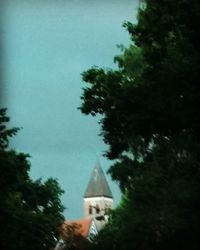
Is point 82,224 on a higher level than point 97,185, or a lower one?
lower

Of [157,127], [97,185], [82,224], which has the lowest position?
[82,224]

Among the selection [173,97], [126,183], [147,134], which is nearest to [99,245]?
→ [126,183]

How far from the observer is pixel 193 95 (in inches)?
77.3

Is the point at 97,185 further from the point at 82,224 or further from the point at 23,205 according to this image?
the point at 23,205

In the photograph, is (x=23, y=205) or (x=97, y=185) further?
(x=23, y=205)

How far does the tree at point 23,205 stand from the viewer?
2111mm

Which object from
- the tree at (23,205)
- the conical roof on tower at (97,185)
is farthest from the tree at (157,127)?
the tree at (23,205)

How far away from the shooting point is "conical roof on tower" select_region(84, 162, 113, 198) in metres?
2.10

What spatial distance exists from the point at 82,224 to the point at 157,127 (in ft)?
1.49

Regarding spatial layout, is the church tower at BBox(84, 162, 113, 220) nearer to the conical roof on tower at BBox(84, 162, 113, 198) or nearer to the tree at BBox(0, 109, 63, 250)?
the conical roof on tower at BBox(84, 162, 113, 198)

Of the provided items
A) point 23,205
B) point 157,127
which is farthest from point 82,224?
point 157,127

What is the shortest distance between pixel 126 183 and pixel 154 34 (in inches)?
23.9

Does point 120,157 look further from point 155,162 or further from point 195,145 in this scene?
point 195,145

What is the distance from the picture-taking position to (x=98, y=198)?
207 centimetres
